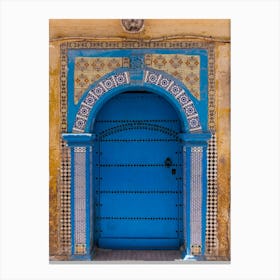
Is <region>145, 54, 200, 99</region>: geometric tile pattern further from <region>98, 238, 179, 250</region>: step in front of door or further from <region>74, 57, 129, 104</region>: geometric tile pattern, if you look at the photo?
<region>98, 238, 179, 250</region>: step in front of door

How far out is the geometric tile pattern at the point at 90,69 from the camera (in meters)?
4.90

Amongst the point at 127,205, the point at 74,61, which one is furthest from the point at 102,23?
the point at 127,205

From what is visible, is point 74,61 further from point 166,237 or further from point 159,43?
point 166,237

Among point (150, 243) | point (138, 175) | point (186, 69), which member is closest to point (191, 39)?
point (186, 69)

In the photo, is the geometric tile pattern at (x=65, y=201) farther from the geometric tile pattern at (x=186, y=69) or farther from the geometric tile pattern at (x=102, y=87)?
the geometric tile pattern at (x=186, y=69)

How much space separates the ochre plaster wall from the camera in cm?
488

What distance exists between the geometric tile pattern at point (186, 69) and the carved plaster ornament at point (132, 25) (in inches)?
16.1

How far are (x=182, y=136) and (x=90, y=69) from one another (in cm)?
119

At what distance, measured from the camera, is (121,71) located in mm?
4902

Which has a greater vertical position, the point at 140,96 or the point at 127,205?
the point at 140,96

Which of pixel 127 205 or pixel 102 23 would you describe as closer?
pixel 102 23

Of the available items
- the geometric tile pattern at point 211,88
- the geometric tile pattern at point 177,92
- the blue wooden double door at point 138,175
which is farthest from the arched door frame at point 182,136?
the blue wooden double door at point 138,175

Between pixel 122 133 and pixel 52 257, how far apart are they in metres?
1.53

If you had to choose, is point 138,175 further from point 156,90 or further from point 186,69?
point 186,69
